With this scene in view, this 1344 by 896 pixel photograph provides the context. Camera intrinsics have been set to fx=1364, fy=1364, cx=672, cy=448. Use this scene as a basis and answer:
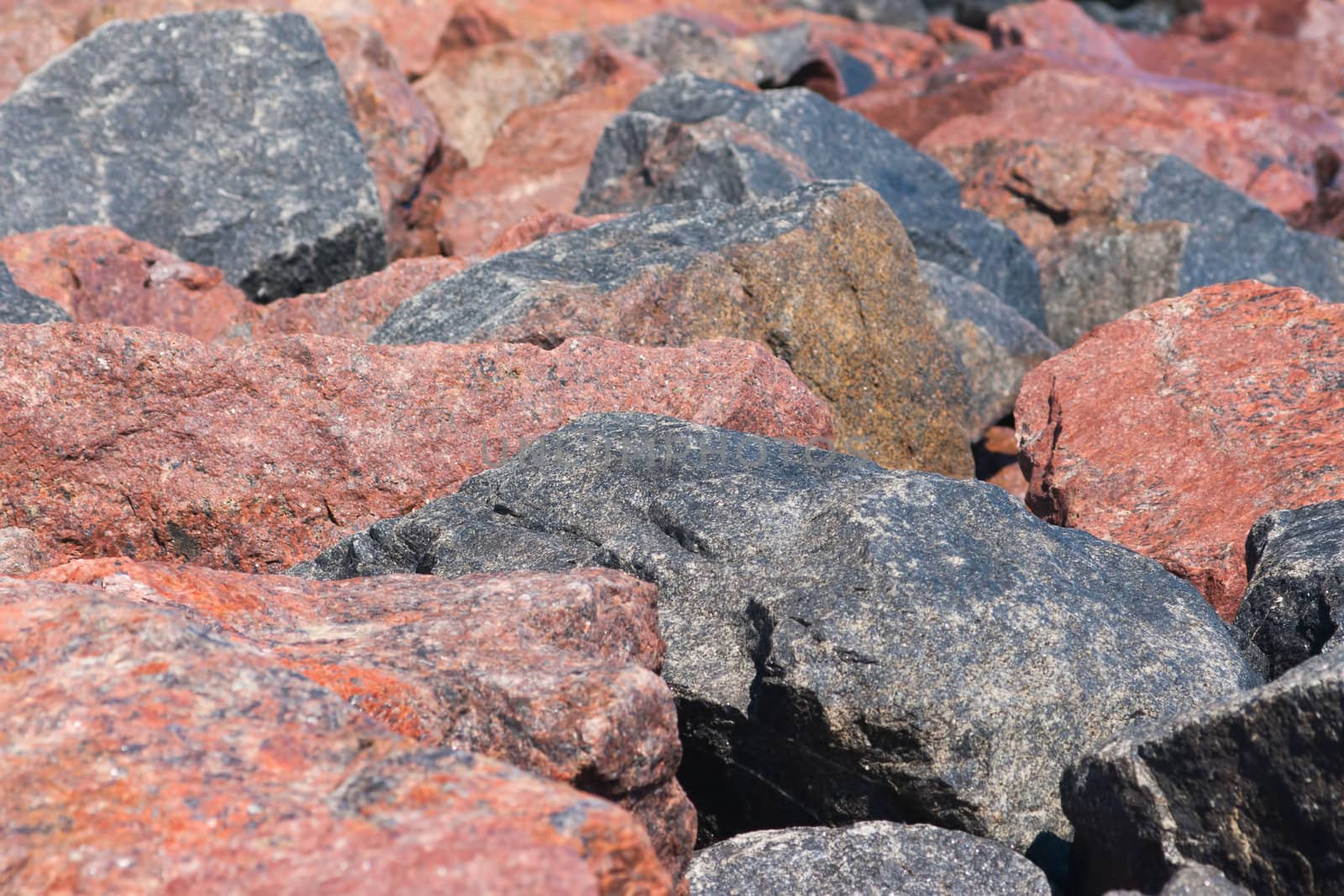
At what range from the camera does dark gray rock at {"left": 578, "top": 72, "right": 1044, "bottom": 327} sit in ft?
21.5

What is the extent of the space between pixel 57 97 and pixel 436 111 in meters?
3.78

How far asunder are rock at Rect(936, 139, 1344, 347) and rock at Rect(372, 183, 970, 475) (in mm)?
2361

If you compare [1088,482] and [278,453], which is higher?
[278,453]

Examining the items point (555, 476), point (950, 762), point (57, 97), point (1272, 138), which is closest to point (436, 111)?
point (57, 97)

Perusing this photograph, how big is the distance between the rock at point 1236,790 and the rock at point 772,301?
2.27 m

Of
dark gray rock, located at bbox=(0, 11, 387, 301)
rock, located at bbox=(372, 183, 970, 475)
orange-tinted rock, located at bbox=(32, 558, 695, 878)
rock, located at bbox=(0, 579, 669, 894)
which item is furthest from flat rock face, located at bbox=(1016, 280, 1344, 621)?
dark gray rock, located at bbox=(0, 11, 387, 301)

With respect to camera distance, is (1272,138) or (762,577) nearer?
(762,577)

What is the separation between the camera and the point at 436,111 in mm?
10258

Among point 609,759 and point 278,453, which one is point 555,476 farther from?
point 609,759

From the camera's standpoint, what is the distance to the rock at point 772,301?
15.1 feet

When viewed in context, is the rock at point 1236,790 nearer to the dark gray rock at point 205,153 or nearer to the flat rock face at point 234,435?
the flat rock face at point 234,435

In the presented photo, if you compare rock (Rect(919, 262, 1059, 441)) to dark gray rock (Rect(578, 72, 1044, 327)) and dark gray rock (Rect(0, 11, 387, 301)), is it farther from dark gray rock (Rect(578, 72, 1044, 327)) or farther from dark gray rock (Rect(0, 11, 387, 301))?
dark gray rock (Rect(0, 11, 387, 301))

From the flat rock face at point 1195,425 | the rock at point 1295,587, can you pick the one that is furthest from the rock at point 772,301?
the rock at point 1295,587

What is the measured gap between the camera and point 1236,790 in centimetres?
255
